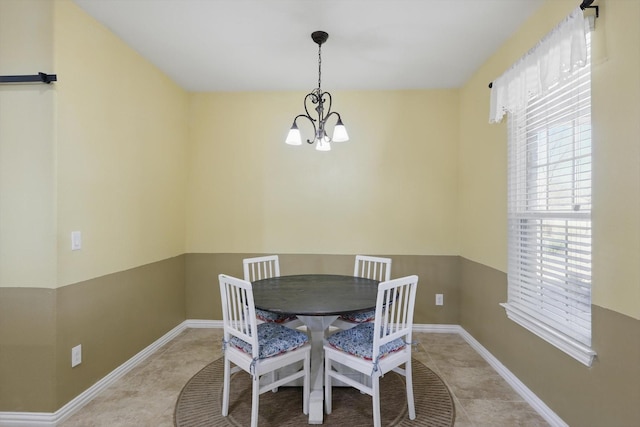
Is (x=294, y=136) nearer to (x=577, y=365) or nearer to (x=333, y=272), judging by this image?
(x=333, y=272)

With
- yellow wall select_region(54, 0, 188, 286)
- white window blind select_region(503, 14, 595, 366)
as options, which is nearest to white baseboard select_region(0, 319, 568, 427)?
white window blind select_region(503, 14, 595, 366)

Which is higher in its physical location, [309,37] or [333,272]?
[309,37]

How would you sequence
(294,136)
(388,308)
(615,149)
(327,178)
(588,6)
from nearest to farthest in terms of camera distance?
(615,149) < (588,6) < (388,308) < (294,136) < (327,178)

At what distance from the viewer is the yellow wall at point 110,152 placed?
192cm

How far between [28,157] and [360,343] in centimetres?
229

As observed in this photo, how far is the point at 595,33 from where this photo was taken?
1.55 meters

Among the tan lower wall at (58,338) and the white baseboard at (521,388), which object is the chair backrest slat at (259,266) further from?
the white baseboard at (521,388)

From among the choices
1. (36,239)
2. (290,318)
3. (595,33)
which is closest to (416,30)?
(595,33)

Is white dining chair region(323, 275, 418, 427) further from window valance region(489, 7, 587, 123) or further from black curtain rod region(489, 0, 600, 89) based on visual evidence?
black curtain rod region(489, 0, 600, 89)

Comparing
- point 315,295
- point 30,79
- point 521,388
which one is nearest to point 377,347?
point 315,295

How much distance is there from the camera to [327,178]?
3.34 meters

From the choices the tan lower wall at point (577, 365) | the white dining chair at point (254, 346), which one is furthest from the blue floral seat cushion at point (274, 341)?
the tan lower wall at point (577, 365)

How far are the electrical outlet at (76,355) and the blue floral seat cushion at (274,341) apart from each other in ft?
3.36

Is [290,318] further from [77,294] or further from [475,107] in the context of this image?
[475,107]
